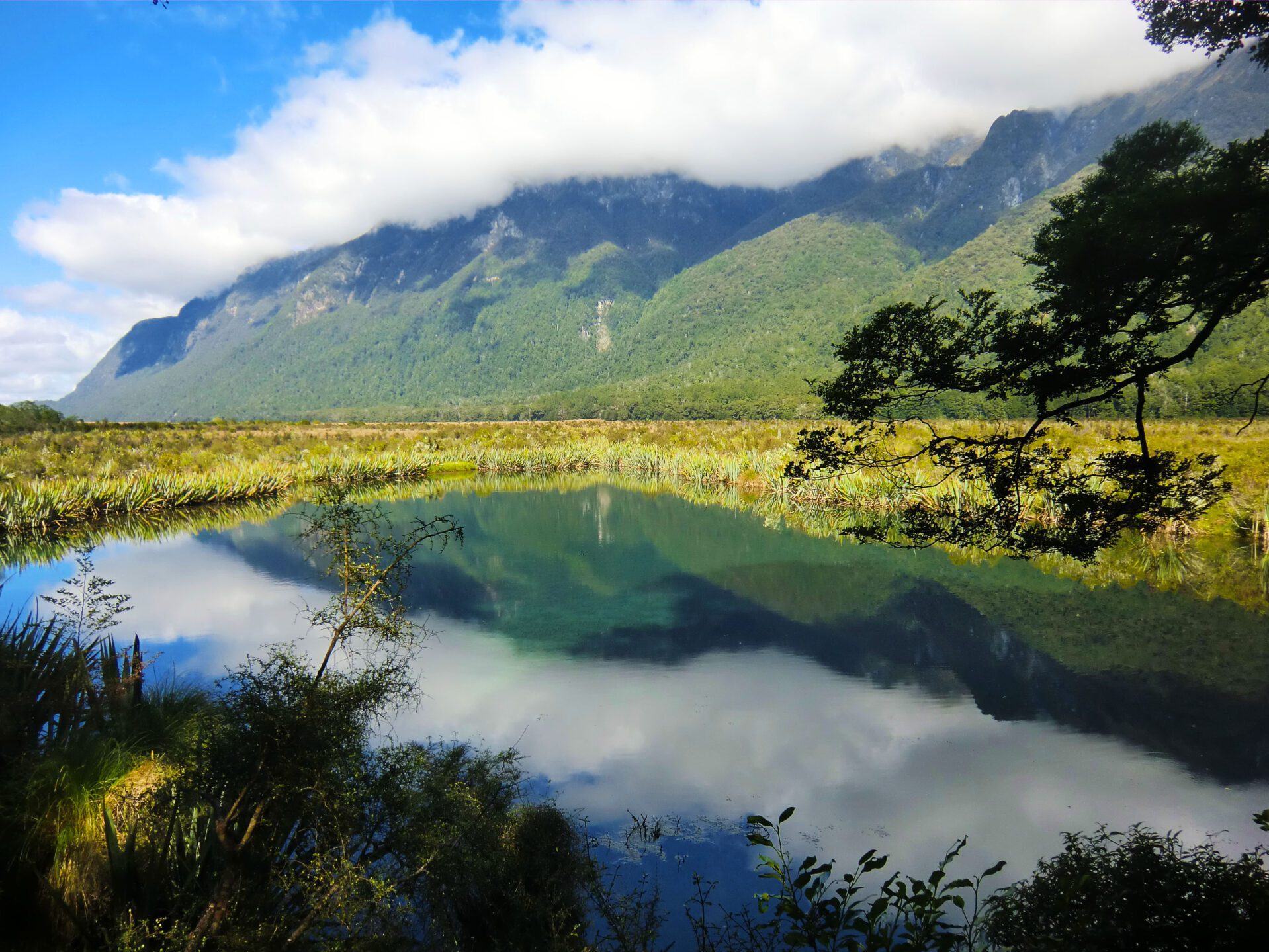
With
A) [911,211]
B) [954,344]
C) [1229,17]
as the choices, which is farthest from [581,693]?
[911,211]

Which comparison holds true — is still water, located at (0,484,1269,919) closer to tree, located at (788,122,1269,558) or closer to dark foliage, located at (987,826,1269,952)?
dark foliage, located at (987,826,1269,952)

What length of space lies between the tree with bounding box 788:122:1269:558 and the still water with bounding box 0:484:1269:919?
7.95 ft

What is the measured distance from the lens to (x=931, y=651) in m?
10.1

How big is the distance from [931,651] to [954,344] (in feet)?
21.2

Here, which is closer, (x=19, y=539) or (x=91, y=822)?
(x=91, y=822)

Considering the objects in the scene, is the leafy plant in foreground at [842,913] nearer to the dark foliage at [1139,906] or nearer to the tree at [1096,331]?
the dark foliage at [1139,906]

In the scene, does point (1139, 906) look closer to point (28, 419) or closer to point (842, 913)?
point (842, 913)

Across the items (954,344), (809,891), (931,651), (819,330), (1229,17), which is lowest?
(931,651)

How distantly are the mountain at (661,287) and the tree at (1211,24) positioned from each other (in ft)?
124

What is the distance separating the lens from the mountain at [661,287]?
78.9m

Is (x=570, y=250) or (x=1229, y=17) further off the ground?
(x=570, y=250)

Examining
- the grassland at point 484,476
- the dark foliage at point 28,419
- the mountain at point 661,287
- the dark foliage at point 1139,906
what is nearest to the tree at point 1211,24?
the dark foliage at point 1139,906

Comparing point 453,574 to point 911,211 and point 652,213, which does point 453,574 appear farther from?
point 652,213

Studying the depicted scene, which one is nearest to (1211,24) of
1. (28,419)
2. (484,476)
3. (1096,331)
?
(1096,331)
